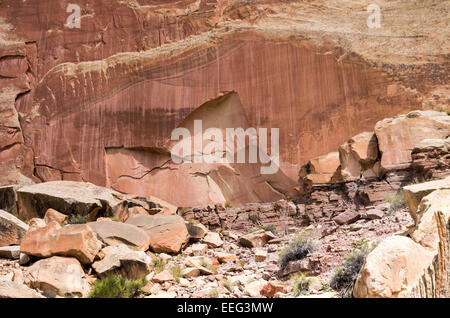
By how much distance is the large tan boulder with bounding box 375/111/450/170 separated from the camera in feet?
42.6

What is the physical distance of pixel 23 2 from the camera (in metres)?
23.0

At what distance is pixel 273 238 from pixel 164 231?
2.92 m

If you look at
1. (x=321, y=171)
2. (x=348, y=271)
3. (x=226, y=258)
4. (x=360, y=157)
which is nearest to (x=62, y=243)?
(x=226, y=258)

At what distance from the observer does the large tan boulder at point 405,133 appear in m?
13.0

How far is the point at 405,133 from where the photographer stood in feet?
43.5

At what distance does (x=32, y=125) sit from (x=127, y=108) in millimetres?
4628

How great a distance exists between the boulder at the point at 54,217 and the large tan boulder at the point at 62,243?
384cm

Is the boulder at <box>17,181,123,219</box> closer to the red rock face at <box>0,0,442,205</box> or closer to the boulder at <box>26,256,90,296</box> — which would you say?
the red rock face at <box>0,0,442,205</box>

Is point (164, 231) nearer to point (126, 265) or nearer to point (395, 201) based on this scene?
point (126, 265)

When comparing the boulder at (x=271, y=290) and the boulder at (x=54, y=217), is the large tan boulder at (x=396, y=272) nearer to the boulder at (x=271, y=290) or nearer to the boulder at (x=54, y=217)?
the boulder at (x=271, y=290)

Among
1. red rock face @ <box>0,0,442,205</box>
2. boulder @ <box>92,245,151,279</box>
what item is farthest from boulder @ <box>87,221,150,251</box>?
red rock face @ <box>0,0,442,205</box>

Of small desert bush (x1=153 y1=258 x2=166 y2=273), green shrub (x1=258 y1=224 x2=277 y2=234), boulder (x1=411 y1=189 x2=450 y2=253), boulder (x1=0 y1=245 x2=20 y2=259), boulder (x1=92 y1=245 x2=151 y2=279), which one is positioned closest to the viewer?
boulder (x1=411 y1=189 x2=450 y2=253)

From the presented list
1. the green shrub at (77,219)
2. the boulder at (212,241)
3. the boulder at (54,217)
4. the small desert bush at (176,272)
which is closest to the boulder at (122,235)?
the small desert bush at (176,272)

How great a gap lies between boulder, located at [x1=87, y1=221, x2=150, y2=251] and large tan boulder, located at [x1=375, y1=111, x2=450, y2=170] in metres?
6.87
